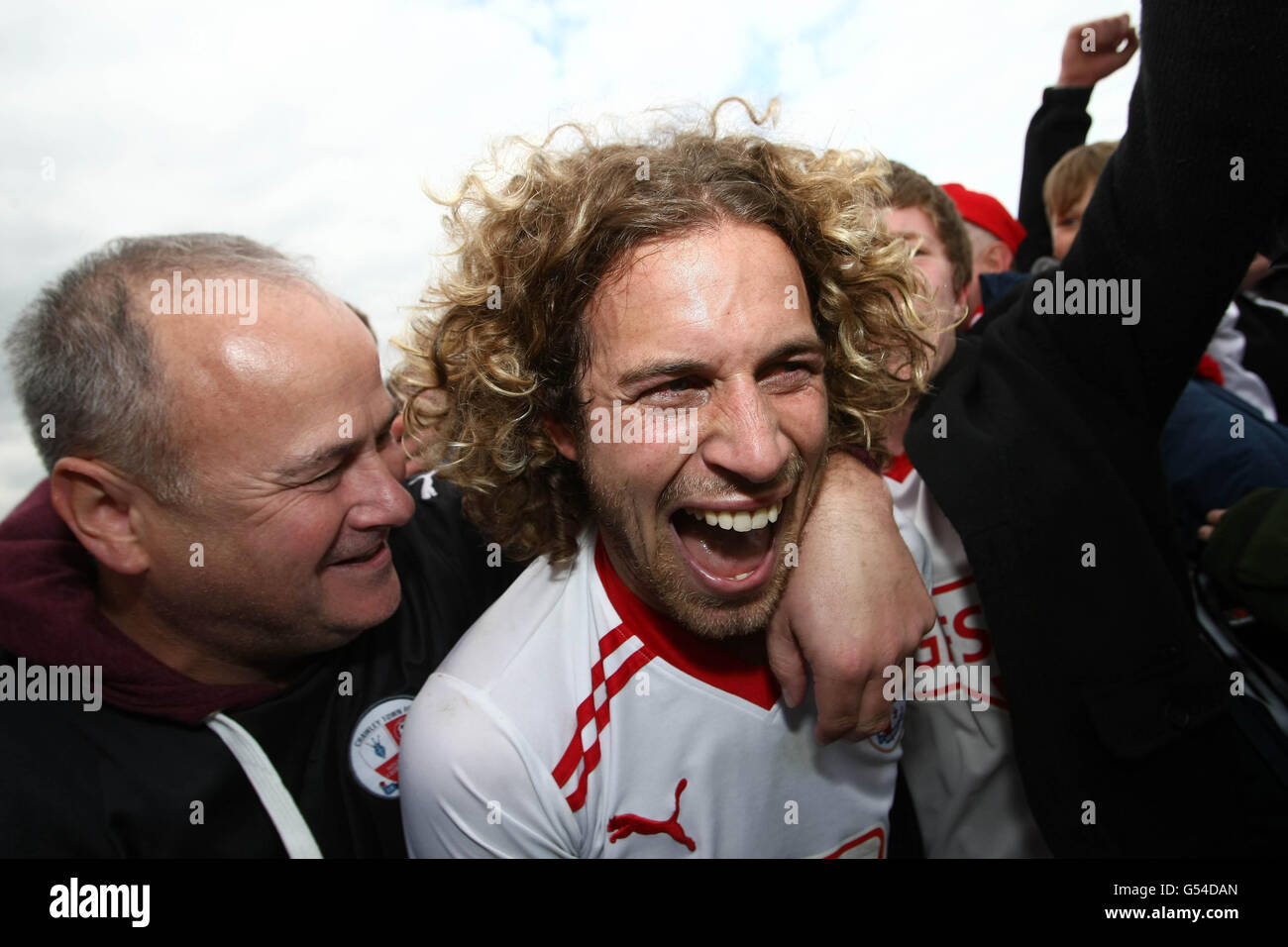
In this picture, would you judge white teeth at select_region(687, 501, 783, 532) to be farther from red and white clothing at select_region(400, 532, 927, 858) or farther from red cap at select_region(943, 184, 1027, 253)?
red cap at select_region(943, 184, 1027, 253)

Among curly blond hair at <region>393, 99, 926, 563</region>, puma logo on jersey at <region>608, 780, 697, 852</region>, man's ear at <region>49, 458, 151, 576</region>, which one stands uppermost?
curly blond hair at <region>393, 99, 926, 563</region>

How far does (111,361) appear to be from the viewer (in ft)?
4.68

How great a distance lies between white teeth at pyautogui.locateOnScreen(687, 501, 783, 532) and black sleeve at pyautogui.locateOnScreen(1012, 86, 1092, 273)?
2.25m

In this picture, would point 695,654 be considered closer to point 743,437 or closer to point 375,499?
point 743,437

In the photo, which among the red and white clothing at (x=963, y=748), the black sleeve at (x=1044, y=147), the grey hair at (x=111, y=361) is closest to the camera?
the grey hair at (x=111, y=361)

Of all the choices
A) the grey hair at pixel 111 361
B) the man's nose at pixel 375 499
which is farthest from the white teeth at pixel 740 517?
the grey hair at pixel 111 361

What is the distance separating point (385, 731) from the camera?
1563 millimetres

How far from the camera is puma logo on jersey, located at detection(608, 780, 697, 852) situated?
Result: 53.2 inches

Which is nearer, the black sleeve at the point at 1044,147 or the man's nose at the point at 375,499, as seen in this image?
the man's nose at the point at 375,499

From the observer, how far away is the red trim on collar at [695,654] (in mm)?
1468

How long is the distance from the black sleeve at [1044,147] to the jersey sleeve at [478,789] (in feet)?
9.37

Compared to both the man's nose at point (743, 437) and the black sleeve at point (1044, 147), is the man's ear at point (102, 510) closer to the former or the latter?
the man's nose at point (743, 437)

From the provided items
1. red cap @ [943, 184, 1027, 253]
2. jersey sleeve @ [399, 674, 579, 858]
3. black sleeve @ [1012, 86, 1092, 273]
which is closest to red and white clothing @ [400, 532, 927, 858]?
jersey sleeve @ [399, 674, 579, 858]

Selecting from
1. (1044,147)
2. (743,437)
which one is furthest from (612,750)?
(1044,147)
